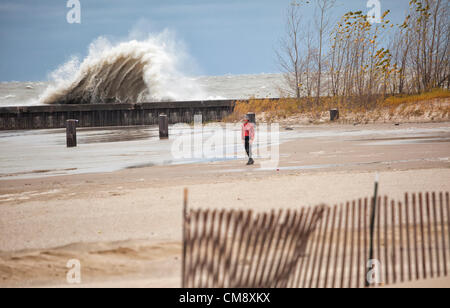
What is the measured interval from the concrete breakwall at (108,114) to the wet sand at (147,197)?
19.8 m

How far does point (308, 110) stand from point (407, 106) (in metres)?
5.95

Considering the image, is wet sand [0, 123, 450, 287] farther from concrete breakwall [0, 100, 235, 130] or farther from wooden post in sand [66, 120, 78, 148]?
concrete breakwall [0, 100, 235, 130]

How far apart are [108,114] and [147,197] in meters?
28.3

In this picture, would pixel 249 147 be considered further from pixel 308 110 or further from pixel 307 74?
pixel 307 74

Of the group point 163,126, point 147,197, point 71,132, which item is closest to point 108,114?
point 163,126

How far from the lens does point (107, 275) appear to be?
6039 mm

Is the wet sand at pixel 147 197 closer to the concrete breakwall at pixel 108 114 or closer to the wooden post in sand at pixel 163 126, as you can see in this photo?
the wooden post in sand at pixel 163 126

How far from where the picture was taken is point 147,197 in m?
9.51

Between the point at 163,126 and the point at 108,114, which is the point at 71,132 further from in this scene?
the point at 108,114

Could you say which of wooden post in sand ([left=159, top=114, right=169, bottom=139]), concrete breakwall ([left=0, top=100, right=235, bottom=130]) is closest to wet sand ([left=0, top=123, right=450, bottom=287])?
wooden post in sand ([left=159, top=114, right=169, bottom=139])

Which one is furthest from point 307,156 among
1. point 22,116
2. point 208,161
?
point 22,116

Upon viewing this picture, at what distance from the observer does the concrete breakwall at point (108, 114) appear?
1394 inches

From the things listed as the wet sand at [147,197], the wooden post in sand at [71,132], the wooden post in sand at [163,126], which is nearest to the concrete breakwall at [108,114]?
the wooden post in sand at [163,126]

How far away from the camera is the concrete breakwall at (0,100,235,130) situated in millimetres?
35406
